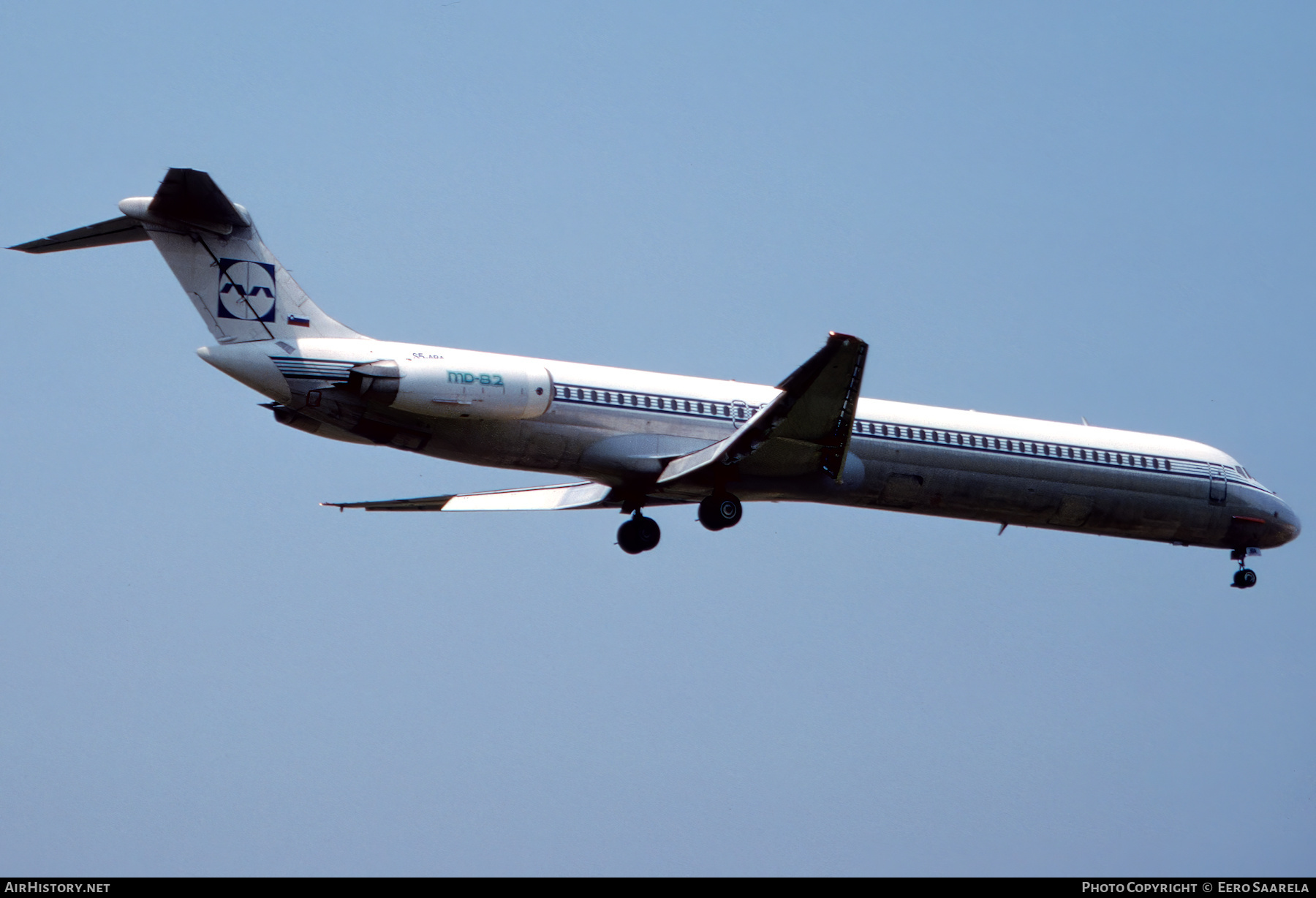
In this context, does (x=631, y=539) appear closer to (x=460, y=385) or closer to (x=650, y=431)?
(x=650, y=431)

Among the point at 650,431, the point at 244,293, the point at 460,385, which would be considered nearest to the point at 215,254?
the point at 244,293

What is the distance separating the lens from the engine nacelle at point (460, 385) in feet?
67.5

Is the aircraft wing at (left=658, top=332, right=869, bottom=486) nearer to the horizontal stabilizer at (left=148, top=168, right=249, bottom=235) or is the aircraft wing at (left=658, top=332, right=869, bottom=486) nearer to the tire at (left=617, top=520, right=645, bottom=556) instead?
the tire at (left=617, top=520, right=645, bottom=556)

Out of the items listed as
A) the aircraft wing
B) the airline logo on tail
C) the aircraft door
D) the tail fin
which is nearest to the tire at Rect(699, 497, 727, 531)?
the aircraft wing

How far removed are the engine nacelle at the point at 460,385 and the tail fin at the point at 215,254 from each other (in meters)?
1.63

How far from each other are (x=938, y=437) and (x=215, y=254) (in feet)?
39.7

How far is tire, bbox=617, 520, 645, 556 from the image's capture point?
81.0ft

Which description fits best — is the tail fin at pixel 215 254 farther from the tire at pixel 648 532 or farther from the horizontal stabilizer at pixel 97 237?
the tire at pixel 648 532

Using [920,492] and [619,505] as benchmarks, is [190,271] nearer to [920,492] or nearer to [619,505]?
[619,505]

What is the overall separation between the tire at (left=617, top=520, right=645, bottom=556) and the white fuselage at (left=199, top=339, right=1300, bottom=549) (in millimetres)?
627
